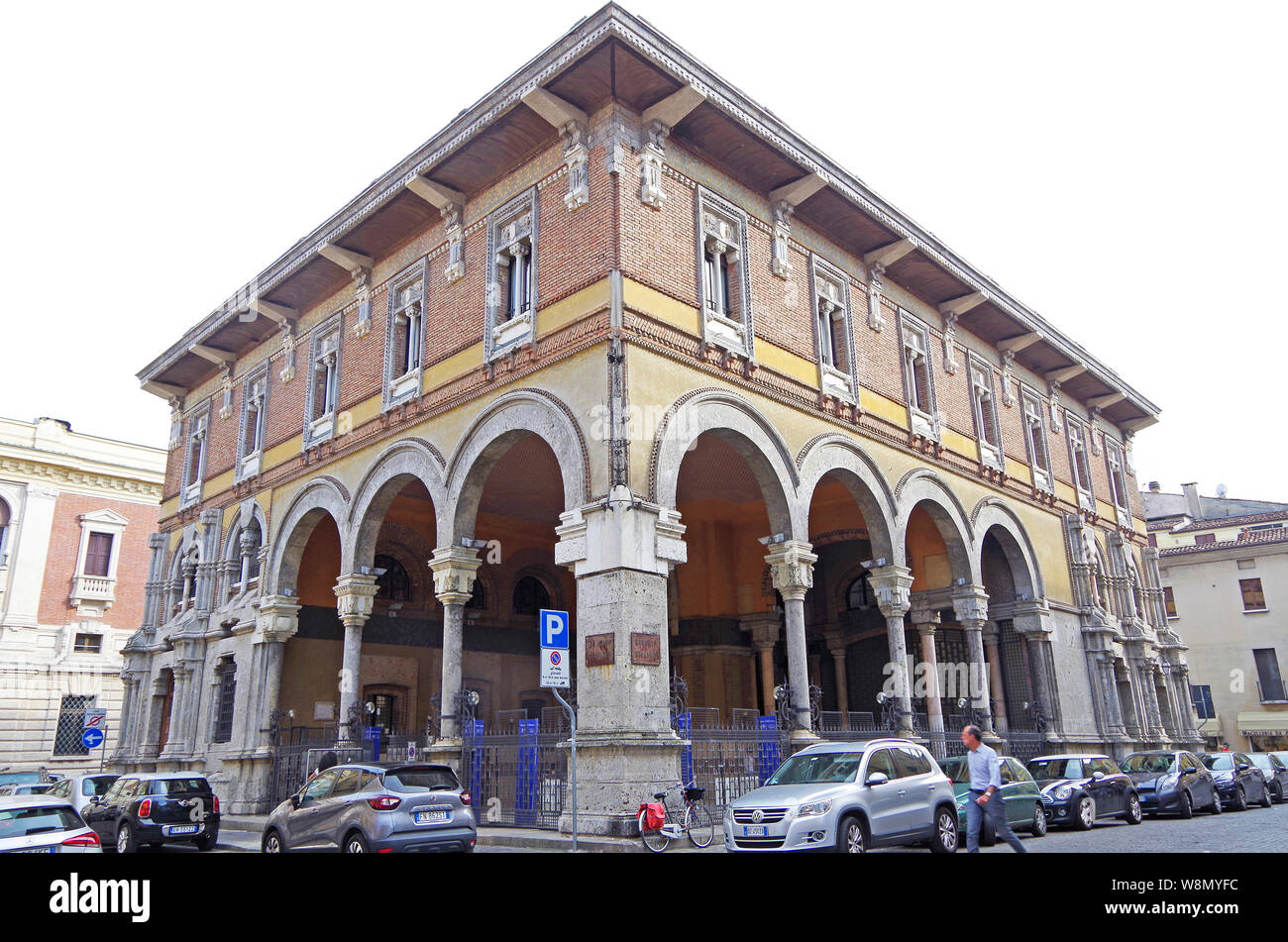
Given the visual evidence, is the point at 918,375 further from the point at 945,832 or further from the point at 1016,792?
the point at 945,832

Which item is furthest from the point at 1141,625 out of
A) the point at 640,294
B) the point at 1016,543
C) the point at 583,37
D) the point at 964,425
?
the point at 583,37

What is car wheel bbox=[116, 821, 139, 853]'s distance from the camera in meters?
14.8

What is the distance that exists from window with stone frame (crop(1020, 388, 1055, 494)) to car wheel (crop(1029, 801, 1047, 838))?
1251 centimetres

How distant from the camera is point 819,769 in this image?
10672 mm

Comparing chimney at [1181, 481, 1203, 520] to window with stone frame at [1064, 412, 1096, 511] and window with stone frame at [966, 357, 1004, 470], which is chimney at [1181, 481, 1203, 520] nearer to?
window with stone frame at [1064, 412, 1096, 511]

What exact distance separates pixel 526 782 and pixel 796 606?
510cm

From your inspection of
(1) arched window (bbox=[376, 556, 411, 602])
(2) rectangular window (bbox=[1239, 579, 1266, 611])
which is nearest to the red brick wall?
(1) arched window (bbox=[376, 556, 411, 602])

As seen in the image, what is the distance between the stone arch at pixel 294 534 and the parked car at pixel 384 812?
9361 mm

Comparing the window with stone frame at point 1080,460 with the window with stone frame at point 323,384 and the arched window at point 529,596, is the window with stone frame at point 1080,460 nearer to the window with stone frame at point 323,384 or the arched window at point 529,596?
the arched window at point 529,596

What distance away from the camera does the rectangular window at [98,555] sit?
114ft

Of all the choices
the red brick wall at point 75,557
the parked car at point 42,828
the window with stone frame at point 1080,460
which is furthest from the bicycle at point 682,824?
the red brick wall at point 75,557
